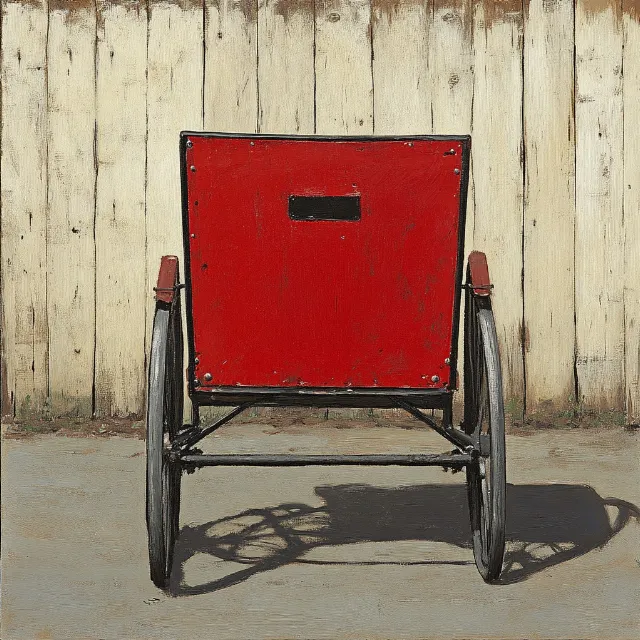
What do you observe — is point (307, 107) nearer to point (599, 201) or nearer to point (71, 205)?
point (71, 205)

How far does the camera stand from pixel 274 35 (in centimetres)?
503

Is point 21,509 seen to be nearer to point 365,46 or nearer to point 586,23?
point 365,46

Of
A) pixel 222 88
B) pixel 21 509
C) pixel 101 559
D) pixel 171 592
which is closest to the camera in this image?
pixel 171 592

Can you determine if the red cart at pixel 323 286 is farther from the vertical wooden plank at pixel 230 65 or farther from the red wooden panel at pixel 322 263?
the vertical wooden plank at pixel 230 65

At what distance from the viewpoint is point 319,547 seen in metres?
3.46

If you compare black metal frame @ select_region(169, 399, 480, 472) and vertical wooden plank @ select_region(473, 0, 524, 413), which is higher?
vertical wooden plank @ select_region(473, 0, 524, 413)

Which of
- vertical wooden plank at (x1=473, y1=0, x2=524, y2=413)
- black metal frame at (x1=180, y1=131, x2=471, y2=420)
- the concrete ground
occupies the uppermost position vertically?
vertical wooden plank at (x1=473, y1=0, x2=524, y2=413)

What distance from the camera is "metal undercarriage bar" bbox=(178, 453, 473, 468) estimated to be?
3059 mm

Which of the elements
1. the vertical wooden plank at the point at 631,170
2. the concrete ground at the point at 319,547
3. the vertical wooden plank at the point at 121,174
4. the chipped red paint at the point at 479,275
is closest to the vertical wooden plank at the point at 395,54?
the vertical wooden plank at the point at 631,170

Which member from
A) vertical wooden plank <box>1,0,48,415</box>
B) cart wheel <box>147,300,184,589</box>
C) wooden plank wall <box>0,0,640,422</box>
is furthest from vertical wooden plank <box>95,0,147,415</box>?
cart wheel <box>147,300,184,589</box>

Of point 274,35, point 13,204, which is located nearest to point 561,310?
point 274,35

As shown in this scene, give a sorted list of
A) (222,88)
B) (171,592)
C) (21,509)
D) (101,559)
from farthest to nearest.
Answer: (222,88), (21,509), (101,559), (171,592)

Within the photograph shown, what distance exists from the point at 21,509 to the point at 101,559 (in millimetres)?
693

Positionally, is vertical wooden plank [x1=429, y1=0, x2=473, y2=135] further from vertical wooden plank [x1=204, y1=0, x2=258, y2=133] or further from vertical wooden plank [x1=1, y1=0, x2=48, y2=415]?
vertical wooden plank [x1=1, y1=0, x2=48, y2=415]
